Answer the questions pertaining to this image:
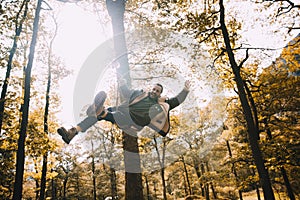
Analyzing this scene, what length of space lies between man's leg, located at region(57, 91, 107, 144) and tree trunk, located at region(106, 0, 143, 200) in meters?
0.83

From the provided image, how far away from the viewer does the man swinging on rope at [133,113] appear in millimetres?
4617

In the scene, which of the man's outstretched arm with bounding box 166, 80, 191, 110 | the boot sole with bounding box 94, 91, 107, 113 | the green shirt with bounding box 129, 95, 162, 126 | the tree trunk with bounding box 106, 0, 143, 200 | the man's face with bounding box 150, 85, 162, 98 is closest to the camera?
the boot sole with bounding box 94, 91, 107, 113

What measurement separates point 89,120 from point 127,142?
946 millimetres

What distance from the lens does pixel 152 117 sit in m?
4.87

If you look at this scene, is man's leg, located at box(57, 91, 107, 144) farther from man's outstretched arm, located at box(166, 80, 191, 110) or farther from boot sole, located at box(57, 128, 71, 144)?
man's outstretched arm, located at box(166, 80, 191, 110)

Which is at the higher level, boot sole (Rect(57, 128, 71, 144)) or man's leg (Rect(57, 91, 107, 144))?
man's leg (Rect(57, 91, 107, 144))

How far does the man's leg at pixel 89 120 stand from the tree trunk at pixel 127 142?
0.83 m

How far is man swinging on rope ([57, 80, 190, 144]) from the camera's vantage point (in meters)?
4.62

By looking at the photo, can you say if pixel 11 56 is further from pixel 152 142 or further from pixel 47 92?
pixel 152 142

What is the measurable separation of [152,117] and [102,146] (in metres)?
25.6

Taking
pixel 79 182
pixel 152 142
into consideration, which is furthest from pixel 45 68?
pixel 79 182

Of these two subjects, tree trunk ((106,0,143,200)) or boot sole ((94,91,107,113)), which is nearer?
boot sole ((94,91,107,113))

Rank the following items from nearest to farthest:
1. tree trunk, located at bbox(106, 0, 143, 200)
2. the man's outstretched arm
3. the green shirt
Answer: tree trunk, located at bbox(106, 0, 143, 200) < the green shirt < the man's outstretched arm

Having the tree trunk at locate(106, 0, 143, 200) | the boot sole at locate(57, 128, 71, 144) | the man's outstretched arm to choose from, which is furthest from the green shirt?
the boot sole at locate(57, 128, 71, 144)
